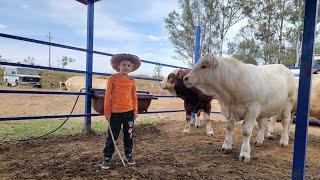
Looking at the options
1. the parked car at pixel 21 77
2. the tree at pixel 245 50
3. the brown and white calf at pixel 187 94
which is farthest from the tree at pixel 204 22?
the brown and white calf at pixel 187 94

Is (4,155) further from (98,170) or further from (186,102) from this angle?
(186,102)

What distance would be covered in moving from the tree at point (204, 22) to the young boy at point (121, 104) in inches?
959

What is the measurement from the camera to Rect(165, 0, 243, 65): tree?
27.6 metres

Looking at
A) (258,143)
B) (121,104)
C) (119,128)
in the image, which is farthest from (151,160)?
(258,143)

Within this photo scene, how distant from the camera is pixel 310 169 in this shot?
4.06 metres

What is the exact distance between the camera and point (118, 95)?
3838 mm

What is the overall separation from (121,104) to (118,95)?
113mm

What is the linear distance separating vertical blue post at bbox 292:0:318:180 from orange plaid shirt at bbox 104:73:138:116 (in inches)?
78.0

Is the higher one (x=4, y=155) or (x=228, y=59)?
(x=228, y=59)

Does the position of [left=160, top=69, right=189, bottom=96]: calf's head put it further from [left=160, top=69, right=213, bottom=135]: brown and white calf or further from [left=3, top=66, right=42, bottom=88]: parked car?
[left=3, top=66, right=42, bottom=88]: parked car

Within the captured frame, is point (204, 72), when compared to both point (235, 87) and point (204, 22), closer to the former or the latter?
point (235, 87)

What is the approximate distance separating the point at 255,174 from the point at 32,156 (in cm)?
272

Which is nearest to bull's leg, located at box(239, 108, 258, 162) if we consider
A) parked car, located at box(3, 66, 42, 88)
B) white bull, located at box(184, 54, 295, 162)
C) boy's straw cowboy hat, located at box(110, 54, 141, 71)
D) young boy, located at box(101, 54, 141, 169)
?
white bull, located at box(184, 54, 295, 162)

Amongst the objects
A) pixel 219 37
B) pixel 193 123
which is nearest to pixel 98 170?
pixel 193 123
